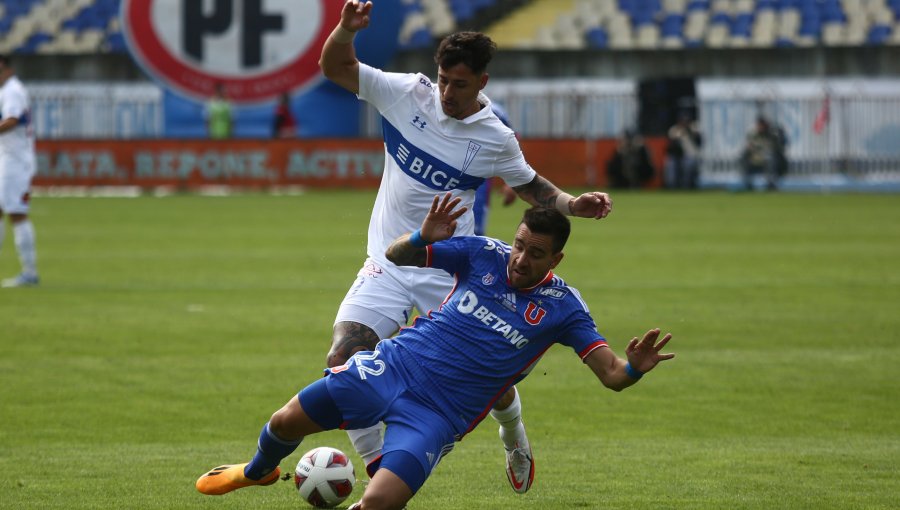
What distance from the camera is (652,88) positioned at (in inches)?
1352

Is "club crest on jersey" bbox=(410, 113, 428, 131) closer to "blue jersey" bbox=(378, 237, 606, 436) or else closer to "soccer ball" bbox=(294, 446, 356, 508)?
"blue jersey" bbox=(378, 237, 606, 436)

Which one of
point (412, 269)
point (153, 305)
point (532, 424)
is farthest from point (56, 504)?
point (153, 305)

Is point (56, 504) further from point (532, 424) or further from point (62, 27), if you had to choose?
point (62, 27)

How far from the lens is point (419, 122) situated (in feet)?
23.1

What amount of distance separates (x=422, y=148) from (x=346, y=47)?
653 mm

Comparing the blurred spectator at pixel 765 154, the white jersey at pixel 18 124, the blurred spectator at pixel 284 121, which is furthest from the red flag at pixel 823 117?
the white jersey at pixel 18 124

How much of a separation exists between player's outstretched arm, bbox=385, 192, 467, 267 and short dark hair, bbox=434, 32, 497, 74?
986mm

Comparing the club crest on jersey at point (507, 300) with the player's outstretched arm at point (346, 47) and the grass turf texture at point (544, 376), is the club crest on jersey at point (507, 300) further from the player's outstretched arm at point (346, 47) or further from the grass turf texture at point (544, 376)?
the player's outstretched arm at point (346, 47)

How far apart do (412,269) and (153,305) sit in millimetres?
7468

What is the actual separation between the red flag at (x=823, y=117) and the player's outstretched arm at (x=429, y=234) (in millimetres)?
29803

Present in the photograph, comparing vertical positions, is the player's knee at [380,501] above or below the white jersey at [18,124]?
above

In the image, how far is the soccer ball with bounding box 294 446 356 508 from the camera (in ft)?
21.7

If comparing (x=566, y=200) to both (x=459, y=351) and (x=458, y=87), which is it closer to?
(x=458, y=87)

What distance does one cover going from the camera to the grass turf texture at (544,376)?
705cm
